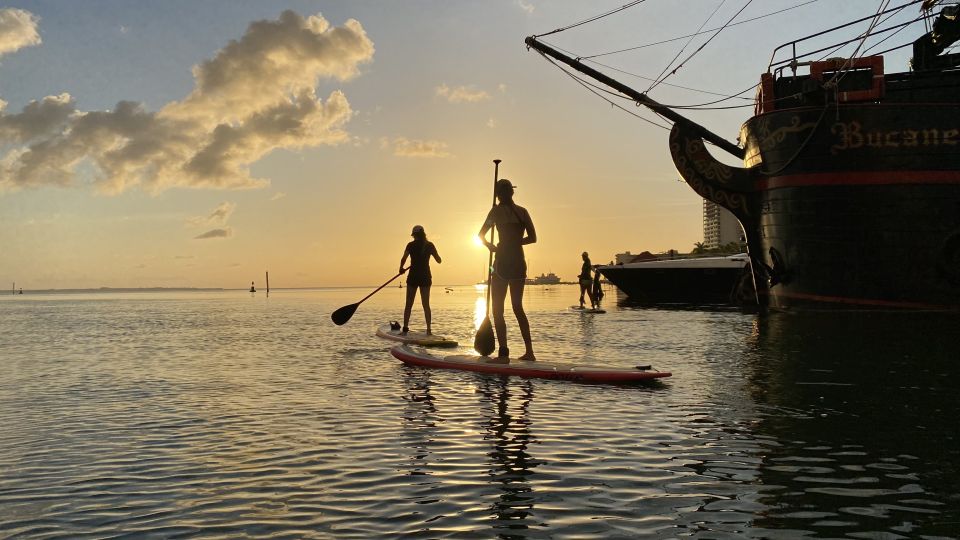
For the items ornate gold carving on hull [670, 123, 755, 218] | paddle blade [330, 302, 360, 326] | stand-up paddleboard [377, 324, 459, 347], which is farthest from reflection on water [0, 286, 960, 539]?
ornate gold carving on hull [670, 123, 755, 218]

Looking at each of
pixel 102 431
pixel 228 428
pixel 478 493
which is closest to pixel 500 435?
pixel 478 493

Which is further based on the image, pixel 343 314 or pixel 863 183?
pixel 863 183

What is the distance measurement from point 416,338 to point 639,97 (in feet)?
55.9

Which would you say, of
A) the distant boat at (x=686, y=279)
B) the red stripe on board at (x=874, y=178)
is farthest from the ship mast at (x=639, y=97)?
the distant boat at (x=686, y=279)

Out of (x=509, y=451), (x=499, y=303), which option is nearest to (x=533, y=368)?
(x=499, y=303)

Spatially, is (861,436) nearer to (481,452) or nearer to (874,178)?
(481,452)

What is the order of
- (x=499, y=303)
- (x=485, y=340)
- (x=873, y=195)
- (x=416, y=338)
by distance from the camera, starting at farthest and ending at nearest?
(x=873, y=195) → (x=416, y=338) → (x=485, y=340) → (x=499, y=303)

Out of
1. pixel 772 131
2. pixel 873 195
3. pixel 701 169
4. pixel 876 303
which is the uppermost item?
pixel 772 131

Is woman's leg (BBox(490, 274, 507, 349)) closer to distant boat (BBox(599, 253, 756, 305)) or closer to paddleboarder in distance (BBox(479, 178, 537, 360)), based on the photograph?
paddleboarder in distance (BBox(479, 178, 537, 360))

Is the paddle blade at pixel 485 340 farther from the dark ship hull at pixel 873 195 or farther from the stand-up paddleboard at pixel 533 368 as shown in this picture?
the dark ship hull at pixel 873 195

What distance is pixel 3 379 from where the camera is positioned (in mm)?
10844

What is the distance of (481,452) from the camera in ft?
18.1

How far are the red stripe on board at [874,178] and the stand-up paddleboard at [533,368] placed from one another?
1548 cm

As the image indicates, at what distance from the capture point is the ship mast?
1080 inches
